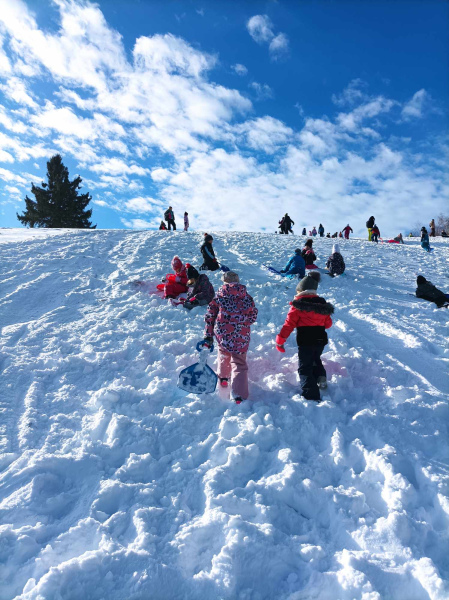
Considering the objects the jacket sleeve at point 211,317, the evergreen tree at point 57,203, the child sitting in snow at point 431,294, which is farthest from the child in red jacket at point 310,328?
the evergreen tree at point 57,203

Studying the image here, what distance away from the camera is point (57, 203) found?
39375 millimetres

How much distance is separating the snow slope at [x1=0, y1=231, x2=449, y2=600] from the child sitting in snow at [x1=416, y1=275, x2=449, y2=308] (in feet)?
5.03

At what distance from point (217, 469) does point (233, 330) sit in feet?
6.34

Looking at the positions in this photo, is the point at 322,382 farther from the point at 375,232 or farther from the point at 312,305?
the point at 375,232

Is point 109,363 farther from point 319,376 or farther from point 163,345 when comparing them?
point 319,376

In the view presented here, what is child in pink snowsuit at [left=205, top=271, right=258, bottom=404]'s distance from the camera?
4.76 m

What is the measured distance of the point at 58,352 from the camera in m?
5.96

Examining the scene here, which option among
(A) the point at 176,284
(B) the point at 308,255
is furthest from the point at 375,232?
(A) the point at 176,284

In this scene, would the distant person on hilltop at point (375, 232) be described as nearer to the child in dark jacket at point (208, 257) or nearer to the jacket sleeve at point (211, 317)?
the child in dark jacket at point (208, 257)

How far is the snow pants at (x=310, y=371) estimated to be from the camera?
4535 mm

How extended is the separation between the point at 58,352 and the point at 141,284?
12.9 feet

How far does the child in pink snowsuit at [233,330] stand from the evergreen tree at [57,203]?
40.2 meters

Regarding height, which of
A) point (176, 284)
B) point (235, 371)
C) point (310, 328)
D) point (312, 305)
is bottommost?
point (235, 371)

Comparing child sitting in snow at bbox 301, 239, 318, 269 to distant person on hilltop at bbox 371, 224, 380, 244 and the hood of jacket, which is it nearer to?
the hood of jacket
